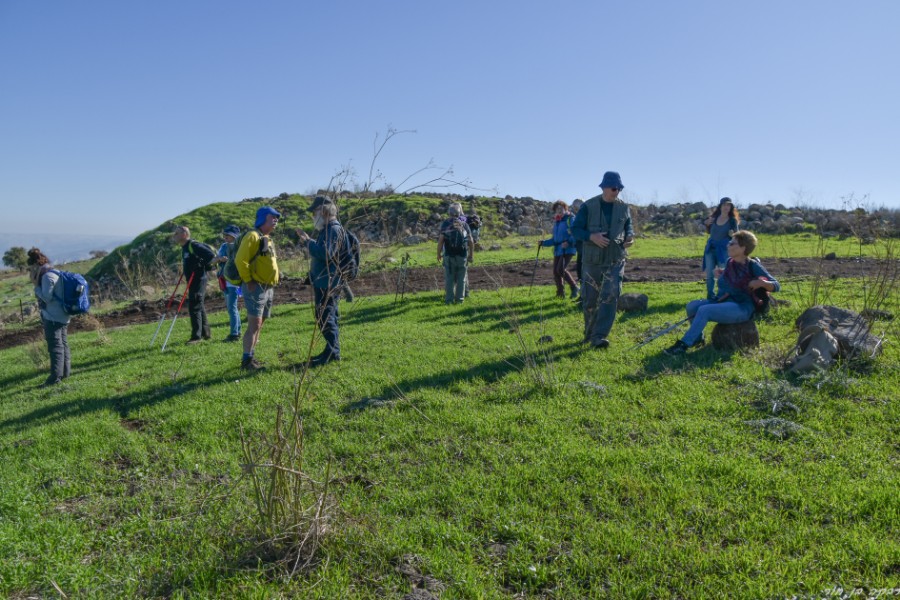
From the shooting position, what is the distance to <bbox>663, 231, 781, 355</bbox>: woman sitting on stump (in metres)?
6.37

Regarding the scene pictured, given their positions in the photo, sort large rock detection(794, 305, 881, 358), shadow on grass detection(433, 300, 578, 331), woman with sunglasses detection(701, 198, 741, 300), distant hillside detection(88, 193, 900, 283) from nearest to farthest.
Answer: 1. large rock detection(794, 305, 881, 358)
2. woman with sunglasses detection(701, 198, 741, 300)
3. shadow on grass detection(433, 300, 578, 331)
4. distant hillside detection(88, 193, 900, 283)

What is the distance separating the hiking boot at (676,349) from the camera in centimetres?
657

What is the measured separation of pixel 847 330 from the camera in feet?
19.9

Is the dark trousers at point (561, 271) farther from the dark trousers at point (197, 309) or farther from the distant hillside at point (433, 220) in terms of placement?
the distant hillside at point (433, 220)

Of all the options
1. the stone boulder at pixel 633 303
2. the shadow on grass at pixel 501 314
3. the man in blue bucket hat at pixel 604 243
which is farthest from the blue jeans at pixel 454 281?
the man in blue bucket hat at pixel 604 243

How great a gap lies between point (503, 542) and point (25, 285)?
3389 centimetres

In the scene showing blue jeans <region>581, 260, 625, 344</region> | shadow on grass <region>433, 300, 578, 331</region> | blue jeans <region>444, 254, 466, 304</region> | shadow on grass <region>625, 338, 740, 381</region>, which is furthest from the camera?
blue jeans <region>444, 254, 466, 304</region>

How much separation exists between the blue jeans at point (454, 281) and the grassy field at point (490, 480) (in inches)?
160

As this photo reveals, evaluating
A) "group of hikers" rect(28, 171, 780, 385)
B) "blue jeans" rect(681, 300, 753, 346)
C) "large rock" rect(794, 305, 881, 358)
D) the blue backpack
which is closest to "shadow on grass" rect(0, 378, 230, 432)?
"group of hikers" rect(28, 171, 780, 385)

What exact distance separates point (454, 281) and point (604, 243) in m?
5.14

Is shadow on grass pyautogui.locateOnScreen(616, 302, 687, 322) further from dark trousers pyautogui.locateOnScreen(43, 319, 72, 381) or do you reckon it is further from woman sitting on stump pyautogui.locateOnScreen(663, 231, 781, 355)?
dark trousers pyautogui.locateOnScreen(43, 319, 72, 381)

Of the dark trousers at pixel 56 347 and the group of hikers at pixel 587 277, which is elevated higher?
the group of hikers at pixel 587 277

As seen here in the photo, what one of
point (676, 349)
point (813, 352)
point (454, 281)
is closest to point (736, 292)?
point (676, 349)

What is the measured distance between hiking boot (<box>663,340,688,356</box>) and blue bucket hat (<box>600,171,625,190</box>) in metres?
2.08
